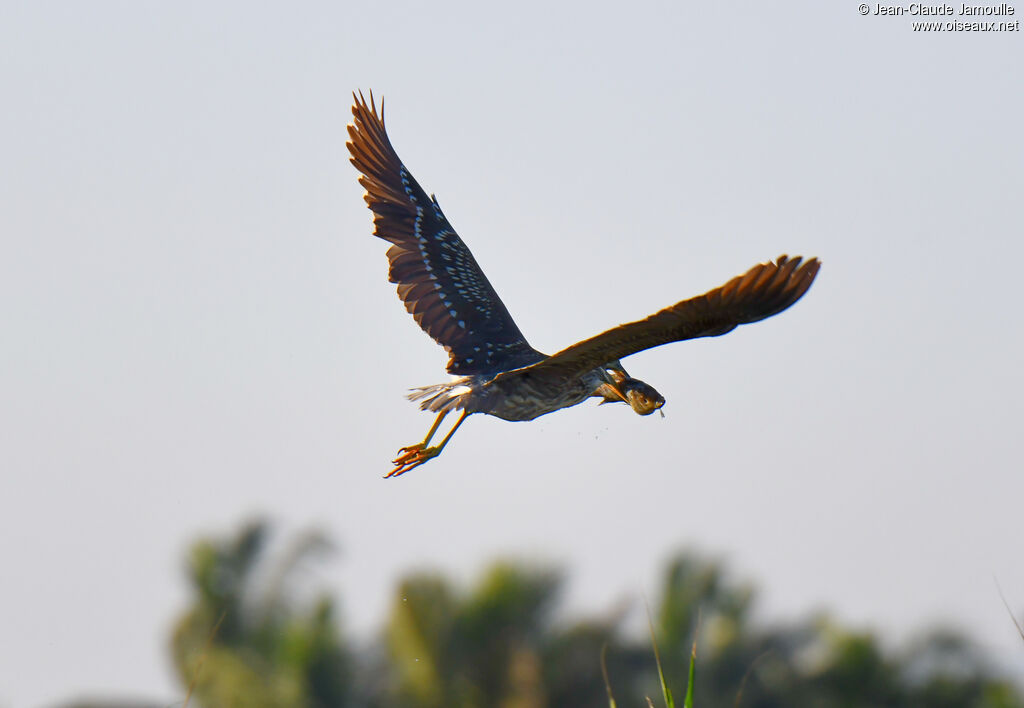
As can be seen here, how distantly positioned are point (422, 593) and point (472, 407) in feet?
35.7

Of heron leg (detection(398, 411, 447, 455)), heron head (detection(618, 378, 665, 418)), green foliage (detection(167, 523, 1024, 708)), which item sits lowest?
green foliage (detection(167, 523, 1024, 708))

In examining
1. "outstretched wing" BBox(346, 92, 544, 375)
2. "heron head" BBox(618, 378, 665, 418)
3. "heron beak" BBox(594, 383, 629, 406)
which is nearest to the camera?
"heron head" BBox(618, 378, 665, 418)

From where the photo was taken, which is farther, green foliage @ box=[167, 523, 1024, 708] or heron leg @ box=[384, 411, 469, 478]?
green foliage @ box=[167, 523, 1024, 708]

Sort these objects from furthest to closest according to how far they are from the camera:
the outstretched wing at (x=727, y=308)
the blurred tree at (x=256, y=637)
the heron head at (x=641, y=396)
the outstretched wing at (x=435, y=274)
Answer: the blurred tree at (x=256, y=637) → the outstretched wing at (x=435, y=274) → the heron head at (x=641, y=396) → the outstretched wing at (x=727, y=308)

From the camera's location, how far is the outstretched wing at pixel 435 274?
9.86 metres

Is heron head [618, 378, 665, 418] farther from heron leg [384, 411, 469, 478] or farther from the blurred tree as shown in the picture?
the blurred tree

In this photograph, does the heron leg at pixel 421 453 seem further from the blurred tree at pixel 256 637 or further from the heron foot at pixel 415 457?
the blurred tree at pixel 256 637

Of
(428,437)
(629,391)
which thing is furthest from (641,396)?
(428,437)

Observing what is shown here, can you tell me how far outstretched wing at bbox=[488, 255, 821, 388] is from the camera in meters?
6.63

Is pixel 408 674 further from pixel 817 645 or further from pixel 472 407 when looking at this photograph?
pixel 472 407

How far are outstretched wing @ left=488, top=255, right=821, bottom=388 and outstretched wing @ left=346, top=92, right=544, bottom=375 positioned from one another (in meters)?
2.78

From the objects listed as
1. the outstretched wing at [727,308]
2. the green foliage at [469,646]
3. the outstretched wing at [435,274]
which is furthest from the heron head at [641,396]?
the green foliage at [469,646]

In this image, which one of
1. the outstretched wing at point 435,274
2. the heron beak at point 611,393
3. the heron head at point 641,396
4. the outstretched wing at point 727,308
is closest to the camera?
the outstretched wing at point 727,308

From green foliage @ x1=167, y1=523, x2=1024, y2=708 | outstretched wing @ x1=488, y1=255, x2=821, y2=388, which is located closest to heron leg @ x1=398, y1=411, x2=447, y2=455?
outstretched wing @ x1=488, y1=255, x2=821, y2=388
